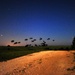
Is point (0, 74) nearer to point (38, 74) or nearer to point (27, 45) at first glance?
point (38, 74)

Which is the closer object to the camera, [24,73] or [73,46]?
[24,73]

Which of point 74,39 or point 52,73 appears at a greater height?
point 74,39

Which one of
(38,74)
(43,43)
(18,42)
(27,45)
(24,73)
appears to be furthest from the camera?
(27,45)

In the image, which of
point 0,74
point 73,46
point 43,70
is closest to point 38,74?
point 43,70

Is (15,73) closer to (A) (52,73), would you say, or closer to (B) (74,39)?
(A) (52,73)

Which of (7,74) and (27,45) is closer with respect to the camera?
(7,74)

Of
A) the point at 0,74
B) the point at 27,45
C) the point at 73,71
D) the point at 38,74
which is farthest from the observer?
the point at 27,45

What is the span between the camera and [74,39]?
208ft

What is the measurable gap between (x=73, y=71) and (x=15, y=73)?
20.8 ft

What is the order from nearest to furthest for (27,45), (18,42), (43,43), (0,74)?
(0,74)
(18,42)
(43,43)
(27,45)

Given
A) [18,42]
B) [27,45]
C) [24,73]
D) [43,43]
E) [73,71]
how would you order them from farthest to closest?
[27,45] → [43,43] → [18,42] → [24,73] → [73,71]

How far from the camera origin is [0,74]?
1866 centimetres

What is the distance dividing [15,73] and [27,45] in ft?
215

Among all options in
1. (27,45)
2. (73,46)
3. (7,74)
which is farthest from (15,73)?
(27,45)
